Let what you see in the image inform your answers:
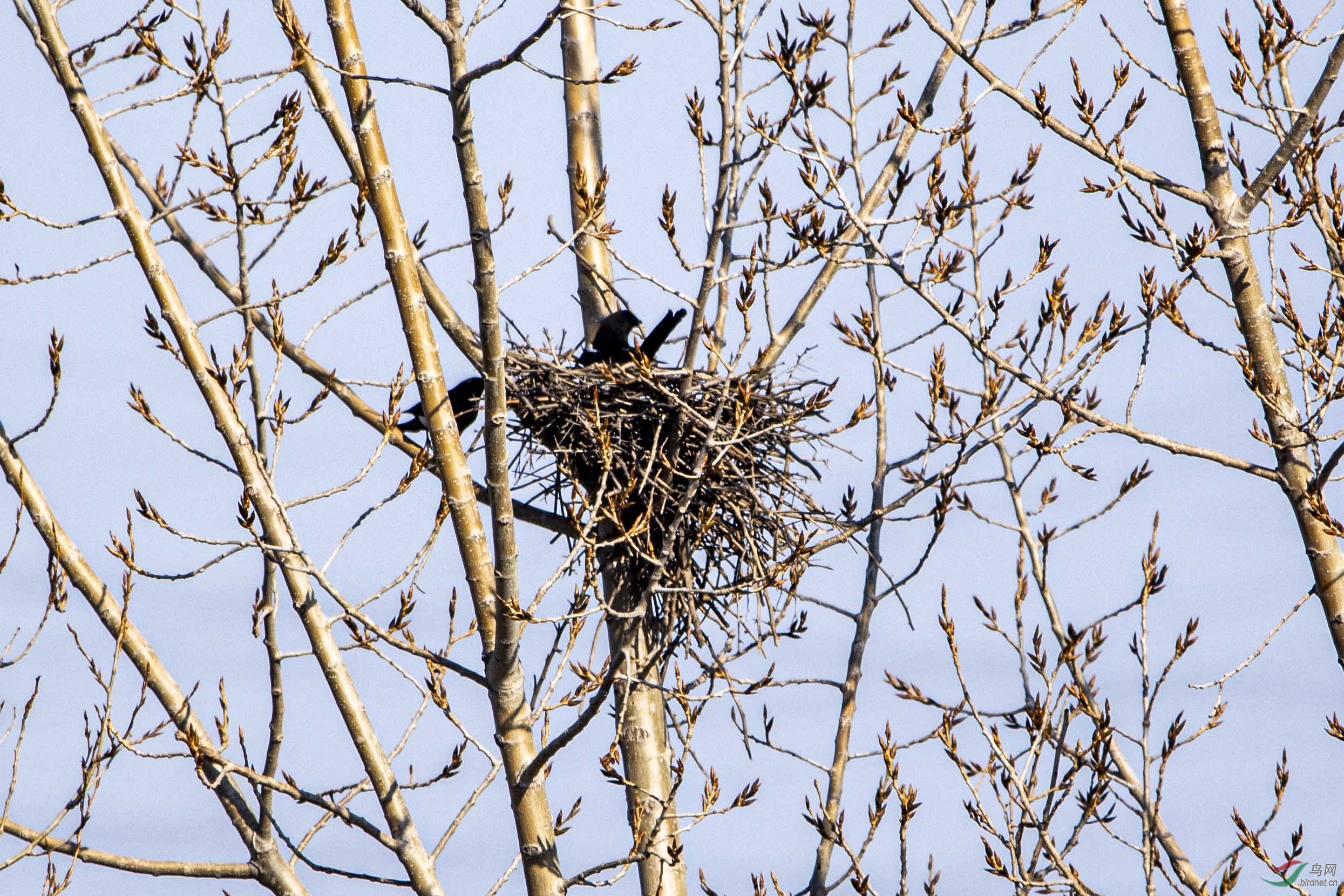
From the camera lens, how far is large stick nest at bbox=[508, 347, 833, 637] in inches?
197

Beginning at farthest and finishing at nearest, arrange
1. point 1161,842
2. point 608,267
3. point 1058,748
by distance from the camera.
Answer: point 608,267
point 1161,842
point 1058,748

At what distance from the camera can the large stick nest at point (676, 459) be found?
16.4ft

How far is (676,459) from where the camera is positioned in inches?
189

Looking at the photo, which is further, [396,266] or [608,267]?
[608,267]

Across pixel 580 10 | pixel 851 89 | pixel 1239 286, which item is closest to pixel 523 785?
pixel 580 10

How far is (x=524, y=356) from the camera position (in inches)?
211

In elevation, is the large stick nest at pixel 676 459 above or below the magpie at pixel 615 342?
below

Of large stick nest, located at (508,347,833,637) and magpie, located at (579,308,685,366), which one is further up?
magpie, located at (579,308,685,366)

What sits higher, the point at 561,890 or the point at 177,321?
the point at 177,321

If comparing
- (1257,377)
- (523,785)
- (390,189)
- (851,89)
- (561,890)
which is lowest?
(561,890)

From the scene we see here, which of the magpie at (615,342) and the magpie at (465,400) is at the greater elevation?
the magpie at (615,342)

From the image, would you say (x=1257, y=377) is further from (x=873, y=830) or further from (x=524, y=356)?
(x=524, y=356)

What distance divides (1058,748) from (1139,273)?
1730mm

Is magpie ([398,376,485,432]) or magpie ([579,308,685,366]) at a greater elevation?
magpie ([579,308,685,366])
